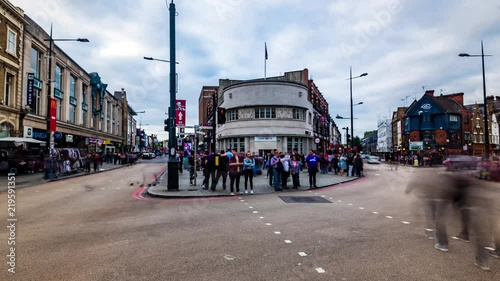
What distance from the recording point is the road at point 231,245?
14.4 feet

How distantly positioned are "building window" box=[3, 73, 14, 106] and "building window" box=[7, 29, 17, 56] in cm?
196

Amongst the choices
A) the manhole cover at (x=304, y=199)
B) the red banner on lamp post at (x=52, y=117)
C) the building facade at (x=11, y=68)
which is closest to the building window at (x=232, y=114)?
the red banner on lamp post at (x=52, y=117)

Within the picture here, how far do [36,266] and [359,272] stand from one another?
4662mm

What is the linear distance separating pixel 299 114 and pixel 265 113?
4971 mm

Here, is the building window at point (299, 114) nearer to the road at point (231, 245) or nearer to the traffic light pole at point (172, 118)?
the traffic light pole at point (172, 118)

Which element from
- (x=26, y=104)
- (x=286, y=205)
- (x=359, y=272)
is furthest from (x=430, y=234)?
(x=26, y=104)

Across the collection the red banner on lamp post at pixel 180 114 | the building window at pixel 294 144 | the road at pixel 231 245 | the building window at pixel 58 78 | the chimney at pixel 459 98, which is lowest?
the road at pixel 231 245

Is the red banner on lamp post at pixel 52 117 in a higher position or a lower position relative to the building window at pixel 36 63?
lower

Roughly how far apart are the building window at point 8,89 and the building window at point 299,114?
28.7 meters

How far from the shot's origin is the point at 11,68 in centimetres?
2538

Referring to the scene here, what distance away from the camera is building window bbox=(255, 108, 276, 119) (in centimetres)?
3859

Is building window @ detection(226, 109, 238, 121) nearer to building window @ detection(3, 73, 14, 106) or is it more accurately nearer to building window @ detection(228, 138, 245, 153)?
building window @ detection(228, 138, 245, 153)

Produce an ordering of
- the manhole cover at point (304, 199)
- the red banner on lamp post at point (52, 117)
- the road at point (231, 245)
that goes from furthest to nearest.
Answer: the red banner on lamp post at point (52, 117) → the manhole cover at point (304, 199) → the road at point (231, 245)

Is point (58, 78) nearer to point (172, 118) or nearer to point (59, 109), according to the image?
point (59, 109)
